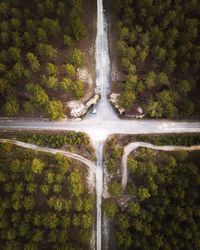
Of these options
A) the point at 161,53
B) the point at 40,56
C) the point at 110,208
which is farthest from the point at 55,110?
the point at 161,53

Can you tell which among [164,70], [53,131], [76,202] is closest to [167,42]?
[164,70]

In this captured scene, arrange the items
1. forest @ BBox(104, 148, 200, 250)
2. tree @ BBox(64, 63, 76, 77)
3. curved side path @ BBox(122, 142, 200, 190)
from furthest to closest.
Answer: curved side path @ BBox(122, 142, 200, 190) < tree @ BBox(64, 63, 76, 77) < forest @ BBox(104, 148, 200, 250)

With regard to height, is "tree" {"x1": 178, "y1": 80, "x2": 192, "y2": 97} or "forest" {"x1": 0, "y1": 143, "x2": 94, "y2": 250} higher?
"tree" {"x1": 178, "y1": 80, "x2": 192, "y2": 97}

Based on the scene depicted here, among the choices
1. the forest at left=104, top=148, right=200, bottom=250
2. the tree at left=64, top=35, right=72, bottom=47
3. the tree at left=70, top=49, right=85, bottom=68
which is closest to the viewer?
the forest at left=104, top=148, right=200, bottom=250

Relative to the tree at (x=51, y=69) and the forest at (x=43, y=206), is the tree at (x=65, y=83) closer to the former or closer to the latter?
the tree at (x=51, y=69)

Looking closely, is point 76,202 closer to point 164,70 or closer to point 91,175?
point 91,175

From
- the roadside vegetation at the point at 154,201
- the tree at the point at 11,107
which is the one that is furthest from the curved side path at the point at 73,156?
the tree at the point at 11,107

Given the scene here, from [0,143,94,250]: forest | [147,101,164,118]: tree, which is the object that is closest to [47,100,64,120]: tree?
[0,143,94,250]: forest

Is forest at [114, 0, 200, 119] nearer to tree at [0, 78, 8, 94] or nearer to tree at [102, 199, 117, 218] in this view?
tree at [102, 199, 117, 218]
